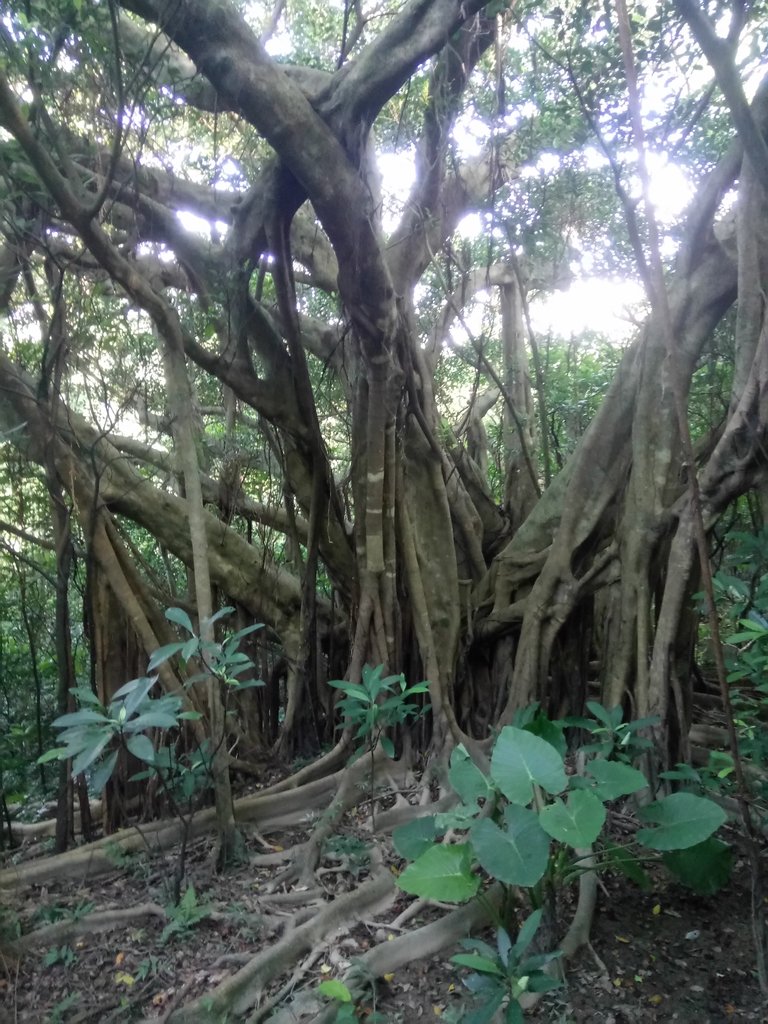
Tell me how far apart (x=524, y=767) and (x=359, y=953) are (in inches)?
40.9

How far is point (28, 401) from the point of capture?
3.96 m

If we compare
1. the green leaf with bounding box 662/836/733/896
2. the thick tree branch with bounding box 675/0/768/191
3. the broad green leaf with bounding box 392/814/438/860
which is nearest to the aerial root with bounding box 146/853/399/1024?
the broad green leaf with bounding box 392/814/438/860

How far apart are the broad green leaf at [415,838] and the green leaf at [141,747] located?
78 centimetres

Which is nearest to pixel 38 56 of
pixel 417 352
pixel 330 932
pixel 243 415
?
pixel 417 352

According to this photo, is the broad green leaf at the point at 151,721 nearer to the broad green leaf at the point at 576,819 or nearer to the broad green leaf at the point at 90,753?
the broad green leaf at the point at 90,753

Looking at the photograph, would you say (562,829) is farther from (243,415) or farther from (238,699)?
(243,415)

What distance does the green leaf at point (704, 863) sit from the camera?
8.71 feet

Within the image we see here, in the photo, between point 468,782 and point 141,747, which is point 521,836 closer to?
point 468,782

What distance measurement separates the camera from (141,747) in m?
2.42

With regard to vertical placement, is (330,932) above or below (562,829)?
below

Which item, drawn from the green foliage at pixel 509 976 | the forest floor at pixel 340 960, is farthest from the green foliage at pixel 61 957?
the green foliage at pixel 509 976

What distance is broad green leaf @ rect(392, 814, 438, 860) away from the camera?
2504mm

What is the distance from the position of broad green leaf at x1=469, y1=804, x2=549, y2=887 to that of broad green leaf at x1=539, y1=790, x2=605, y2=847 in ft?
0.17

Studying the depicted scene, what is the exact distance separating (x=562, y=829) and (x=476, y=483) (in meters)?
3.62
